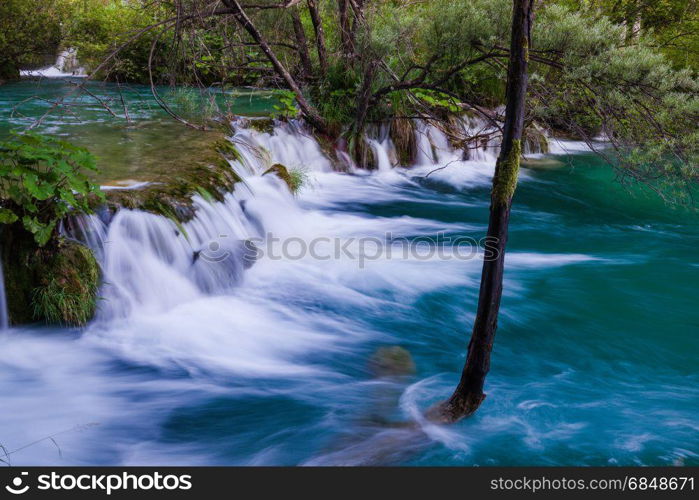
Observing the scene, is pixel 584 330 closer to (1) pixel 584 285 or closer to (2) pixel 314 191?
(1) pixel 584 285

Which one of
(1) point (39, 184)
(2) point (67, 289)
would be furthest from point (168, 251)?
(1) point (39, 184)

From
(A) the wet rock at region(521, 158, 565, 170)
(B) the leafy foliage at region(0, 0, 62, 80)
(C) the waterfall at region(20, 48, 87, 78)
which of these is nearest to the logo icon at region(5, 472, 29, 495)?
(A) the wet rock at region(521, 158, 565, 170)

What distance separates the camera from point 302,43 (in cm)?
1012

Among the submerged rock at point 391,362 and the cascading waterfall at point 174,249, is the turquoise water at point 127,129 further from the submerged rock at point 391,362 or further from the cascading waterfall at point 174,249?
the submerged rock at point 391,362

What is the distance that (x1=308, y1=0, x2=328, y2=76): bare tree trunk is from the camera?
382 inches

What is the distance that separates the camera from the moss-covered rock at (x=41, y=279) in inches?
179

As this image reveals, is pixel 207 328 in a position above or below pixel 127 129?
below

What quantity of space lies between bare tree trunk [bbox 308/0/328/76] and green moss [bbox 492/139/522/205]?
7412mm

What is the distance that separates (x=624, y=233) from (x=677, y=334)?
3.45 metres

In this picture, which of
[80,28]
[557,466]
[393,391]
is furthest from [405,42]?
[80,28]
